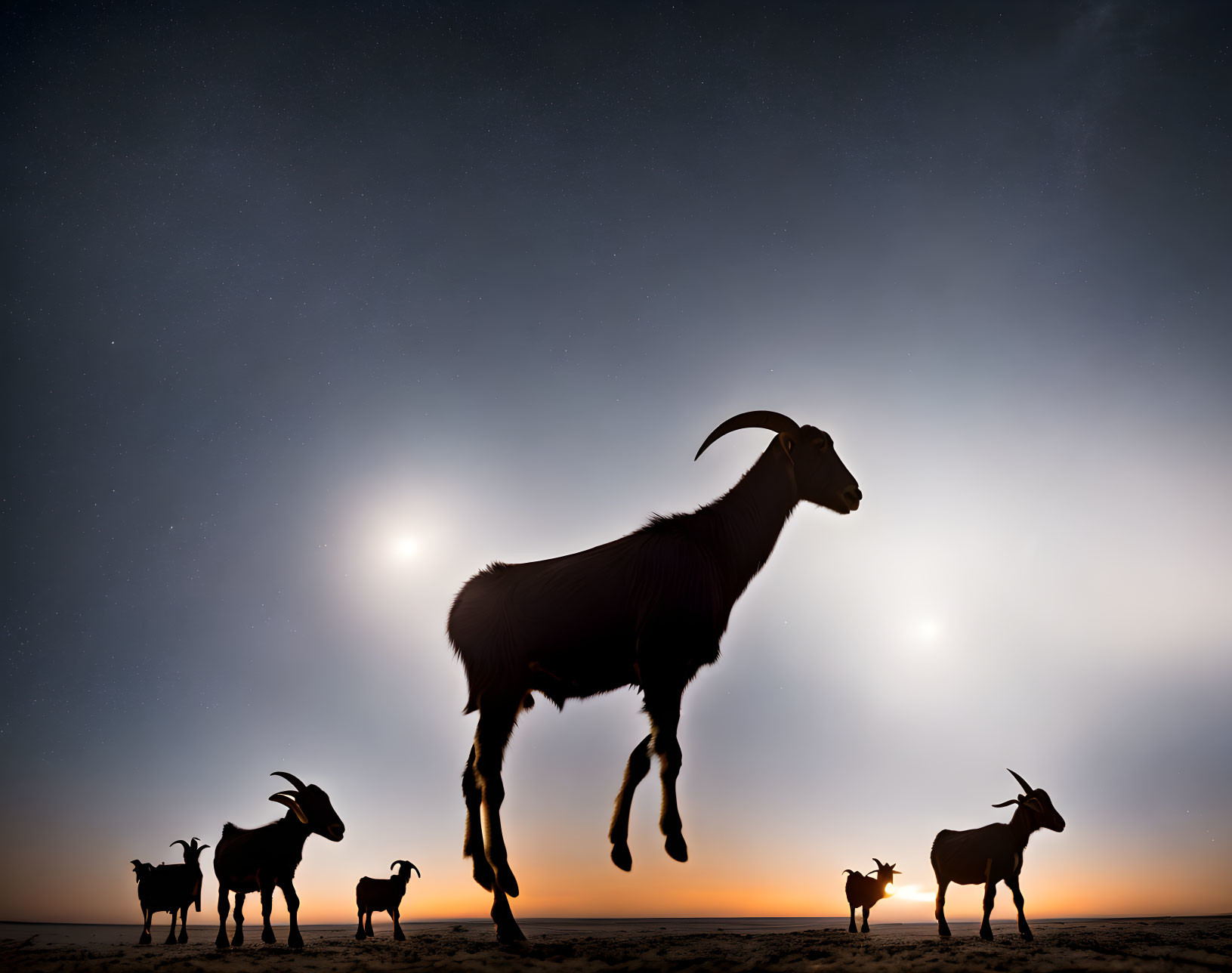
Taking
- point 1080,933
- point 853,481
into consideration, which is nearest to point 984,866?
point 1080,933

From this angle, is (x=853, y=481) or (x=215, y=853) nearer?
(x=853, y=481)

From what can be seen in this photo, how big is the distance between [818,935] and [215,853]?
26.9 feet

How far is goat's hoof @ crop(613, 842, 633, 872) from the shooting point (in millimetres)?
8180

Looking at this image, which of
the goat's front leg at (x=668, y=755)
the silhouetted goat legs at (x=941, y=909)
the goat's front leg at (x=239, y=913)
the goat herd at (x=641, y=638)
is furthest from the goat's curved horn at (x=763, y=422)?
the goat's front leg at (x=239, y=913)

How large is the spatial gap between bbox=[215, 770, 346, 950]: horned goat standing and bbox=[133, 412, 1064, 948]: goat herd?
0.04 meters

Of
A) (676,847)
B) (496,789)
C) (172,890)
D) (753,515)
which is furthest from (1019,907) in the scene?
(172,890)

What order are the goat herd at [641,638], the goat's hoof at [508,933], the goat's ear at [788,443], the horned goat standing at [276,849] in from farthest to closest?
1. the horned goat standing at [276,849]
2. the goat's ear at [788,443]
3. the goat herd at [641,638]
4. the goat's hoof at [508,933]

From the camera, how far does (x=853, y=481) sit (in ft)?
33.4

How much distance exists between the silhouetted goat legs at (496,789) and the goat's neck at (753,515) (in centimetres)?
280

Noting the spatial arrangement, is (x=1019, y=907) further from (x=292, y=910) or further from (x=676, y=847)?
(x=292, y=910)

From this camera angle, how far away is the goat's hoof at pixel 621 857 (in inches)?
322

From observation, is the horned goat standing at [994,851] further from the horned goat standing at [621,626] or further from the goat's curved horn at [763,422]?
the goat's curved horn at [763,422]

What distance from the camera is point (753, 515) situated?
986cm

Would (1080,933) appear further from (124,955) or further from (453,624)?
(124,955)
